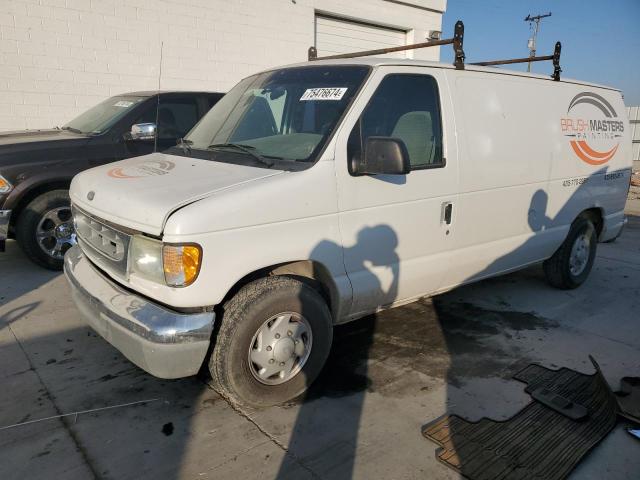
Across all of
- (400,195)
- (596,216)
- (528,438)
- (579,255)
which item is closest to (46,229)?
(400,195)

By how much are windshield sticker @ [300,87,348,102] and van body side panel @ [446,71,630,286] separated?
38.9 inches

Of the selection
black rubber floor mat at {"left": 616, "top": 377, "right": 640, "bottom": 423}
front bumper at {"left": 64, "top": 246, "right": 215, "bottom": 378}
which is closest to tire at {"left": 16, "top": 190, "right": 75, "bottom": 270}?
front bumper at {"left": 64, "top": 246, "right": 215, "bottom": 378}

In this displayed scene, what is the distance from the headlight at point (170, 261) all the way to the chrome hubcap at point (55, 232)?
3.13m

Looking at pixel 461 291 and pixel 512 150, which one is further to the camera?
pixel 461 291

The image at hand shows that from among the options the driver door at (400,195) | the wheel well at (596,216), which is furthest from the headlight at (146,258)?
the wheel well at (596,216)

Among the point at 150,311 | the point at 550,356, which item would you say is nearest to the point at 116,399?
the point at 150,311

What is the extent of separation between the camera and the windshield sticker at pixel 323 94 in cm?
333

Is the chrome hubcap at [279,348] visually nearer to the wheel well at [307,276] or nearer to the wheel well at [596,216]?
the wheel well at [307,276]

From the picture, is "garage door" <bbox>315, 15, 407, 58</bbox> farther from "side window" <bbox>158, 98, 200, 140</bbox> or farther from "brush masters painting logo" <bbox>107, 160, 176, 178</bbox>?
"brush masters painting logo" <bbox>107, 160, 176, 178</bbox>

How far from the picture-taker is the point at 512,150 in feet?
13.7

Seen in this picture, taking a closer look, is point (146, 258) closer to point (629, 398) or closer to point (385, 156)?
point (385, 156)

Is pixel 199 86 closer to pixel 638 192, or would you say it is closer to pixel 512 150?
pixel 512 150

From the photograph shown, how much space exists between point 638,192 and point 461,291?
11.1m

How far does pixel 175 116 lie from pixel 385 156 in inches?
160
